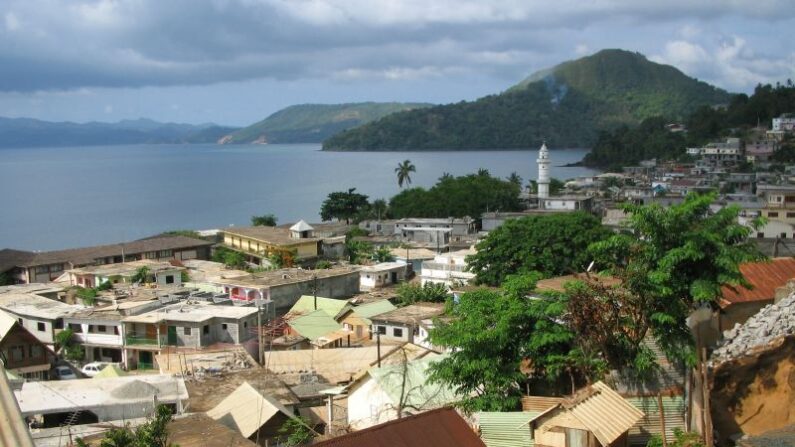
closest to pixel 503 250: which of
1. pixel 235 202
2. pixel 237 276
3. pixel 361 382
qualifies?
pixel 237 276

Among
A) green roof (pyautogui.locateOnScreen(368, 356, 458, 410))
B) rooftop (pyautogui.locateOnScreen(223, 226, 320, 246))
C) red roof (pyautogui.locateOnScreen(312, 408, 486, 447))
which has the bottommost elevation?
rooftop (pyautogui.locateOnScreen(223, 226, 320, 246))

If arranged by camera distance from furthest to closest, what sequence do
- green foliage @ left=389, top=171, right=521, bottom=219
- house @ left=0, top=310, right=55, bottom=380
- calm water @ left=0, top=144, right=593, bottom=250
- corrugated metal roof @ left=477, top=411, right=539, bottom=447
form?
1. calm water @ left=0, top=144, right=593, bottom=250
2. green foliage @ left=389, top=171, right=521, bottom=219
3. house @ left=0, top=310, right=55, bottom=380
4. corrugated metal roof @ left=477, top=411, right=539, bottom=447

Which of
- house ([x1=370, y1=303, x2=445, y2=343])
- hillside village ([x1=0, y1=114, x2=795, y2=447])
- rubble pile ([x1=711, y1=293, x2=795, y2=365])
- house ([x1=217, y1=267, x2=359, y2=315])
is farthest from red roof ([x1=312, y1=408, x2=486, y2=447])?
house ([x1=217, y1=267, x2=359, y2=315])

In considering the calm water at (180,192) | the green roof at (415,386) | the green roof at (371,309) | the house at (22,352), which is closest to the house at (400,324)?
the green roof at (371,309)

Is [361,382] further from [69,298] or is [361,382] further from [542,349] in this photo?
[69,298]

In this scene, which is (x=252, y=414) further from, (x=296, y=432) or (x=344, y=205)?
(x=344, y=205)

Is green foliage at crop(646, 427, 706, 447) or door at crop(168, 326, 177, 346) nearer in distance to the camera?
green foliage at crop(646, 427, 706, 447)

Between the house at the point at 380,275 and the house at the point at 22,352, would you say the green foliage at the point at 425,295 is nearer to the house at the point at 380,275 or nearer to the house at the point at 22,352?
the house at the point at 380,275

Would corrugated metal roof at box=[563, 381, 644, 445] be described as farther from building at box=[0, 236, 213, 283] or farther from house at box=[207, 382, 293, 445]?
building at box=[0, 236, 213, 283]
